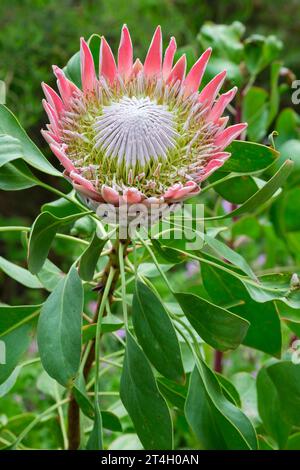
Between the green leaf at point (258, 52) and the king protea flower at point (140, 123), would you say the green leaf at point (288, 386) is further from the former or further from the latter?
the green leaf at point (258, 52)

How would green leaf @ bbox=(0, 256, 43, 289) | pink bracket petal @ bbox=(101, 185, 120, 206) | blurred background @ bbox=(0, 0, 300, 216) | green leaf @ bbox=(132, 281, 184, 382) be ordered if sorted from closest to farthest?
pink bracket petal @ bbox=(101, 185, 120, 206)
green leaf @ bbox=(132, 281, 184, 382)
green leaf @ bbox=(0, 256, 43, 289)
blurred background @ bbox=(0, 0, 300, 216)

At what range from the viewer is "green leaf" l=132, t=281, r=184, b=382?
0.84 meters

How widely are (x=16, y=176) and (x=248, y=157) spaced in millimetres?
312

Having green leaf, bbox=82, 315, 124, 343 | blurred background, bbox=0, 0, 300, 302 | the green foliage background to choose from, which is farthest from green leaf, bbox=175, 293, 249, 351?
blurred background, bbox=0, 0, 300, 302

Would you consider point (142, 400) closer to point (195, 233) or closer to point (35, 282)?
point (195, 233)

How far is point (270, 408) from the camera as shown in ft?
3.58

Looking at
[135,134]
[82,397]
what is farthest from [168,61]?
[82,397]

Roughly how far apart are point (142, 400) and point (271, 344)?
0.24 m

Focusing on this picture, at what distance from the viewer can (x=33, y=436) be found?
167cm

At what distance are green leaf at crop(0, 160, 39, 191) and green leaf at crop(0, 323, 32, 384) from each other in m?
0.21

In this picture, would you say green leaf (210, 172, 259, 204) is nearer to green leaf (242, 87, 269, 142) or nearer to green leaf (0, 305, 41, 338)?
green leaf (0, 305, 41, 338)

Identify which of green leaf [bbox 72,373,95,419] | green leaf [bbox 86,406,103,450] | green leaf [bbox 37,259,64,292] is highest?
green leaf [bbox 37,259,64,292]

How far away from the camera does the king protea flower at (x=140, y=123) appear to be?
2.80 ft
